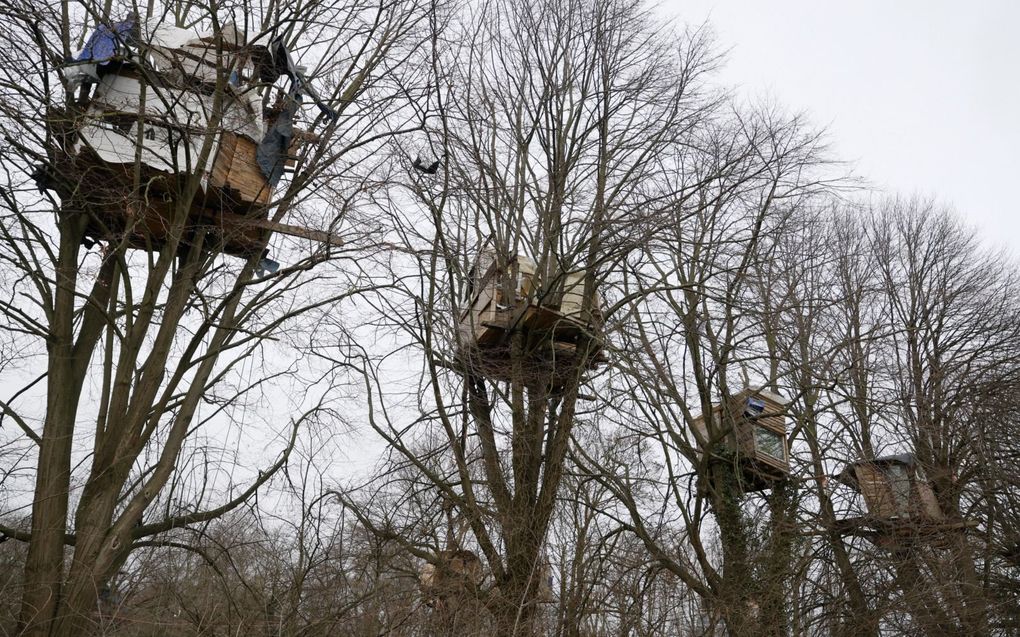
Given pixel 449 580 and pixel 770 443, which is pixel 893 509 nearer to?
pixel 770 443

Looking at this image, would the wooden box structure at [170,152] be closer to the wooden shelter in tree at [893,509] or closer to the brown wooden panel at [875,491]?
the wooden shelter in tree at [893,509]

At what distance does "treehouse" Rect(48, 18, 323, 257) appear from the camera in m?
6.56

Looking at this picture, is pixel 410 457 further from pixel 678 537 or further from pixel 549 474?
pixel 678 537

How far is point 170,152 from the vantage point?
281 inches

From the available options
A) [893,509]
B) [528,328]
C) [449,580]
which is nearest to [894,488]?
[893,509]

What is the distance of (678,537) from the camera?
1010 centimetres

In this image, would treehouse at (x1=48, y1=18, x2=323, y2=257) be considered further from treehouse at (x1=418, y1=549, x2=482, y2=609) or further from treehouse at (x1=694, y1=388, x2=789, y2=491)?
treehouse at (x1=694, y1=388, x2=789, y2=491)

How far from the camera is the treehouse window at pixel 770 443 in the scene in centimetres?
1163

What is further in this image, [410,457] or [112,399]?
[410,457]

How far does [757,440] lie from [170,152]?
25.9 ft

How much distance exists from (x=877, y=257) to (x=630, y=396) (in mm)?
8453

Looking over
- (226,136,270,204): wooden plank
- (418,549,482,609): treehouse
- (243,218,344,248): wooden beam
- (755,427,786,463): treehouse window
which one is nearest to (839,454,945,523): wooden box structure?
(755,427,786,463): treehouse window

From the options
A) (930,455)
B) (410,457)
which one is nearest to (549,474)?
(410,457)

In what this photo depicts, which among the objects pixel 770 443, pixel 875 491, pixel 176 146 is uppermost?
pixel 770 443
